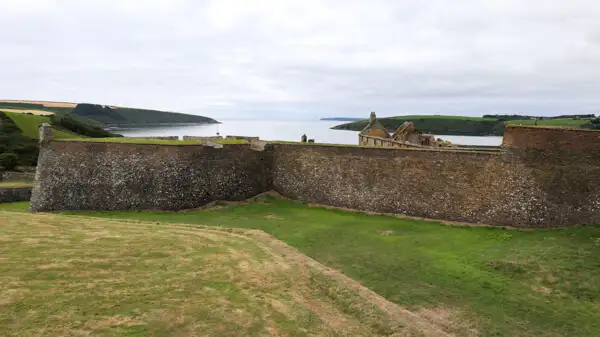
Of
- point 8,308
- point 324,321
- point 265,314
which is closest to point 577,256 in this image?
point 324,321

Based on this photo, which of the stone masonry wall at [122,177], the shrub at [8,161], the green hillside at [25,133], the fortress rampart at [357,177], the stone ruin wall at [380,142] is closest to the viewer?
the fortress rampart at [357,177]

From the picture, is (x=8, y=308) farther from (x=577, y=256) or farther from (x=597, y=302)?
(x=577, y=256)

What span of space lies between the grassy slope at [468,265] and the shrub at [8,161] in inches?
1343

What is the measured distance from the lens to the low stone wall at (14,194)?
132 feet

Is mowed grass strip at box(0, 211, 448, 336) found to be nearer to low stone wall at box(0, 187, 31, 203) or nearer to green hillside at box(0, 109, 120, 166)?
low stone wall at box(0, 187, 31, 203)

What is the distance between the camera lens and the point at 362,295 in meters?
13.9

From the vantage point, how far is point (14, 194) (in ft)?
134

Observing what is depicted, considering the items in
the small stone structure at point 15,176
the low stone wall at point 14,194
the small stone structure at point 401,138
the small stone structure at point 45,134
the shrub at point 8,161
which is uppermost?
the small stone structure at point 401,138

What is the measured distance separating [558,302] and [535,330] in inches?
103

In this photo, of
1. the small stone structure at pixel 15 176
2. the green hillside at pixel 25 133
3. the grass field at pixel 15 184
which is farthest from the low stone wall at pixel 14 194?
the green hillside at pixel 25 133

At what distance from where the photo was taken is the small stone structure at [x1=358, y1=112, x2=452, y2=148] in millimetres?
34938

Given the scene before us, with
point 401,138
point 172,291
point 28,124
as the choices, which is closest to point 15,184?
point 28,124

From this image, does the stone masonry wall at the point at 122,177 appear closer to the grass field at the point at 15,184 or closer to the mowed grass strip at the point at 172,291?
the mowed grass strip at the point at 172,291

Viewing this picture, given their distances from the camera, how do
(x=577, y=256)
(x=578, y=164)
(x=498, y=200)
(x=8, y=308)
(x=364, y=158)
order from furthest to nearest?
(x=364, y=158) < (x=498, y=200) < (x=578, y=164) < (x=577, y=256) < (x=8, y=308)
